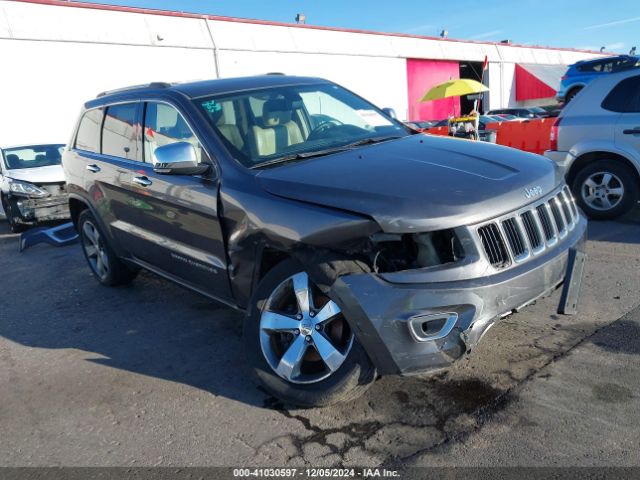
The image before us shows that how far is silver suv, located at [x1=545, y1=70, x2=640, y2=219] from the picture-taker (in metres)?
6.27

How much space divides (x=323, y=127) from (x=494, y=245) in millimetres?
1724

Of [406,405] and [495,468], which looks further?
[406,405]

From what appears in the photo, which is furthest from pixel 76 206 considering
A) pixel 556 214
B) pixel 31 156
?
pixel 31 156

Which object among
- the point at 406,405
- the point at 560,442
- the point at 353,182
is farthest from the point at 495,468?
the point at 353,182

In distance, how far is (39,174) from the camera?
965 cm

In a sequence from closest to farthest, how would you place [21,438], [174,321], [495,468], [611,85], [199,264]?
[495,468], [21,438], [199,264], [174,321], [611,85]

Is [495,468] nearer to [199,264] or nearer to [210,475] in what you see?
[210,475]

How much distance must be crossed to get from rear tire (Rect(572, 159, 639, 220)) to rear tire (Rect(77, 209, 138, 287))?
208 inches

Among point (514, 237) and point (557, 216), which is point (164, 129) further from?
point (557, 216)

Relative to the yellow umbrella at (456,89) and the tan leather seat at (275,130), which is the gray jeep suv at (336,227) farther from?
the yellow umbrella at (456,89)

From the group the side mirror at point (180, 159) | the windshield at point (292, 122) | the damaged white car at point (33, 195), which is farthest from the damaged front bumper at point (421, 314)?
the damaged white car at point (33, 195)

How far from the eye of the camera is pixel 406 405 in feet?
9.99

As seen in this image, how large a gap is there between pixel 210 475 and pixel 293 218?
1.32 metres

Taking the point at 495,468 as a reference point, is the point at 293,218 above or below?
above
